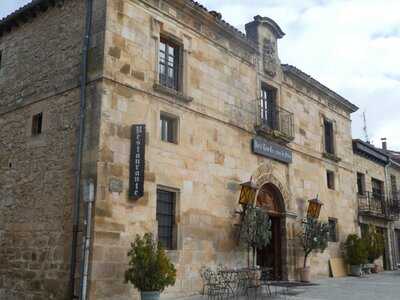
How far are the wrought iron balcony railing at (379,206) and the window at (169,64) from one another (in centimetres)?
1235

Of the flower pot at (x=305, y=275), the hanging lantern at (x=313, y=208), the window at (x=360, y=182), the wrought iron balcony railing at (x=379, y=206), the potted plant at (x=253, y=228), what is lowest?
the flower pot at (x=305, y=275)

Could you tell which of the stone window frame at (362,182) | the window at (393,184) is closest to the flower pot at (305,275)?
the stone window frame at (362,182)

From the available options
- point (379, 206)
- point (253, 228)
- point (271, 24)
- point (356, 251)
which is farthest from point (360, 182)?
point (253, 228)

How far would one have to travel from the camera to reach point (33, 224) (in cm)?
1152

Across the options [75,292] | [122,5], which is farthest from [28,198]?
[122,5]

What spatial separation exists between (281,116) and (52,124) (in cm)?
820

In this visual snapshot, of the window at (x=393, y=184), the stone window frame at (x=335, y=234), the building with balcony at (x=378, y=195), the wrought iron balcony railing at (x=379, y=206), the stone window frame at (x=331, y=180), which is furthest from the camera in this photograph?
the window at (x=393, y=184)

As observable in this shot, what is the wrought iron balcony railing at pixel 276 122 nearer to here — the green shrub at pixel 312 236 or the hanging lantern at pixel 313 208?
the hanging lantern at pixel 313 208

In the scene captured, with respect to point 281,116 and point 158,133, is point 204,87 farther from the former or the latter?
point 281,116

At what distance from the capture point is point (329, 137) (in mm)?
20344

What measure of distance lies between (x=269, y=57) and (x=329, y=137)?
5340mm

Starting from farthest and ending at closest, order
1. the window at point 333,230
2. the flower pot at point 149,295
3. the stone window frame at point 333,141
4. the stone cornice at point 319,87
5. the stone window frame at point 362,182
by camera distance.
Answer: the stone window frame at point 362,182, the stone window frame at point 333,141, the window at point 333,230, the stone cornice at point 319,87, the flower pot at point 149,295

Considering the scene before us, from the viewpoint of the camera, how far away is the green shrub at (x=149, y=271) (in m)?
9.76

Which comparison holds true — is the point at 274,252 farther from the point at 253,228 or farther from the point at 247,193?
the point at 247,193
